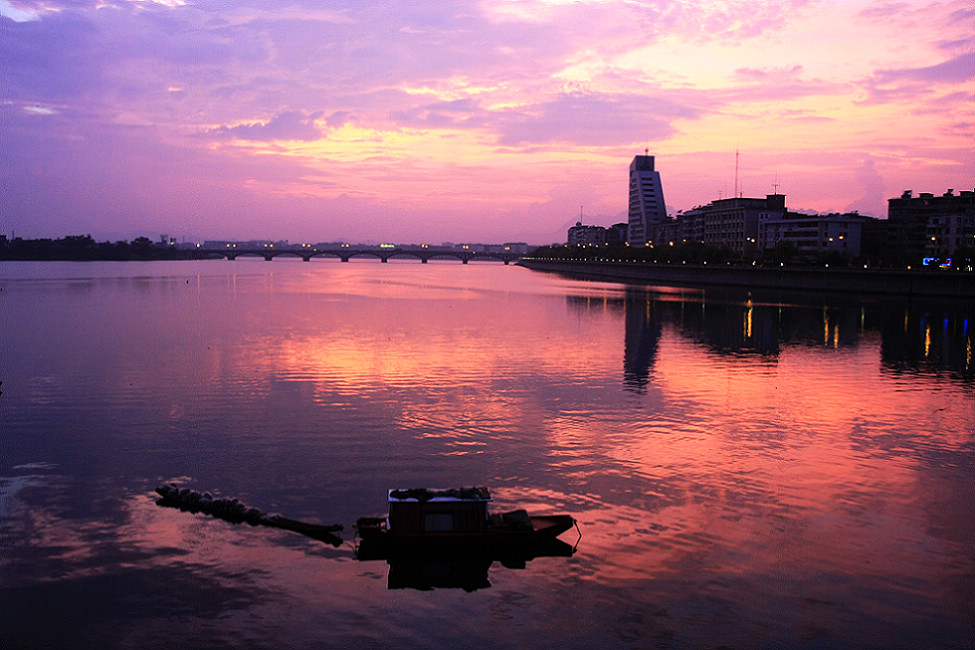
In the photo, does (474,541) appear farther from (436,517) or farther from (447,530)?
(436,517)

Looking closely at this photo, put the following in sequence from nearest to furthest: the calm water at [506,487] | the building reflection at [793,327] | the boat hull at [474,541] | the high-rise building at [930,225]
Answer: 1. the calm water at [506,487]
2. the boat hull at [474,541]
3. the building reflection at [793,327]
4. the high-rise building at [930,225]

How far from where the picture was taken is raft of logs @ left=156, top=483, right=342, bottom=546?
14164mm

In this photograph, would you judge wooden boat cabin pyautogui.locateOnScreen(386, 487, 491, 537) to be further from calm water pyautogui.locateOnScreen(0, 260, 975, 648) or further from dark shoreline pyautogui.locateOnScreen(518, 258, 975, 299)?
dark shoreline pyautogui.locateOnScreen(518, 258, 975, 299)

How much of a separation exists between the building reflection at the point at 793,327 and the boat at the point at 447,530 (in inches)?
640

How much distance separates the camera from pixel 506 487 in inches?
662

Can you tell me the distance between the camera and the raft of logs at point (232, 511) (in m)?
14.2

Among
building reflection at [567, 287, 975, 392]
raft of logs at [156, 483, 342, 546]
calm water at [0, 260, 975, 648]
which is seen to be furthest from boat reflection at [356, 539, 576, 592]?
building reflection at [567, 287, 975, 392]

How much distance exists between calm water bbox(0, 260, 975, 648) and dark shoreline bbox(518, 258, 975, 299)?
5187 centimetres

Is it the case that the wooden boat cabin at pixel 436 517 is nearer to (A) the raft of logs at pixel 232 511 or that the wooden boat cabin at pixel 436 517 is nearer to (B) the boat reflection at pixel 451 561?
(B) the boat reflection at pixel 451 561

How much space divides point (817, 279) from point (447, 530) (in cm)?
9618

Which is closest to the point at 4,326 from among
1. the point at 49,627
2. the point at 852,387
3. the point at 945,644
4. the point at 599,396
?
the point at 599,396

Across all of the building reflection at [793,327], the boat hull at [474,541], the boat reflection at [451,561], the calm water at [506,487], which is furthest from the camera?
the building reflection at [793,327]

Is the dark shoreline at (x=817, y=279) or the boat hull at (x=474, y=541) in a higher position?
the dark shoreline at (x=817, y=279)

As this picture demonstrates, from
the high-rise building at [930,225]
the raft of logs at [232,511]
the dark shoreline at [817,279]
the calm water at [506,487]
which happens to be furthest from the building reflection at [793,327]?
the high-rise building at [930,225]
